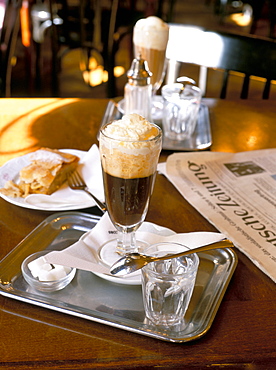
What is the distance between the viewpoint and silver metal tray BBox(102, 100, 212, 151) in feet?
3.42

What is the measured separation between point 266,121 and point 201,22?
506cm

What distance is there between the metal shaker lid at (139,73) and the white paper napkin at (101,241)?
1.52 ft

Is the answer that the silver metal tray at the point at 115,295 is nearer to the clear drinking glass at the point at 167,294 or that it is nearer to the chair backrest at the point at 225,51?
the clear drinking glass at the point at 167,294

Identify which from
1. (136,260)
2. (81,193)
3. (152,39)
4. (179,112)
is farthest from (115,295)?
(152,39)

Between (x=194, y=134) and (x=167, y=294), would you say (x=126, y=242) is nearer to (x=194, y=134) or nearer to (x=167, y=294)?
(x=167, y=294)

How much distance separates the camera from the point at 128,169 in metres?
0.60

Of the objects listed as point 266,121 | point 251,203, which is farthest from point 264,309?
point 266,121

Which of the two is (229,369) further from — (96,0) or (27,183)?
(96,0)

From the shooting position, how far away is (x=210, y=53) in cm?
149

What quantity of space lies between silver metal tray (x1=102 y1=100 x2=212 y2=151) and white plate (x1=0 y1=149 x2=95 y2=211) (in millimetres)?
214

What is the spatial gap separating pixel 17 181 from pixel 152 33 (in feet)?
1.78

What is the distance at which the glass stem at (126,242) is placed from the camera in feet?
2.14

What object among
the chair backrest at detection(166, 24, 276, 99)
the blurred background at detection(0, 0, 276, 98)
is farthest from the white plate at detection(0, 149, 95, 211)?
the blurred background at detection(0, 0, 276, 98)

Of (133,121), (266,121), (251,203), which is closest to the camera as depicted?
(133,121)
